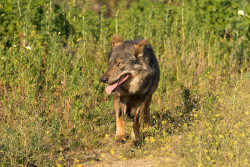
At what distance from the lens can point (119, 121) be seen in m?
6.33

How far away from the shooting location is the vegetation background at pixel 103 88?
17.0 ft

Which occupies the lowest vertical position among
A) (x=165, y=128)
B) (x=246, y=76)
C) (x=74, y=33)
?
(x=165, y=128)

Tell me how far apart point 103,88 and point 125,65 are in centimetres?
174

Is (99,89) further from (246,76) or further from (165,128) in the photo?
(246,76)

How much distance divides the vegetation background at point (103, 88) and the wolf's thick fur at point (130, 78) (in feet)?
1.24

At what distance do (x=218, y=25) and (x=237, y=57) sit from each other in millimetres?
1024

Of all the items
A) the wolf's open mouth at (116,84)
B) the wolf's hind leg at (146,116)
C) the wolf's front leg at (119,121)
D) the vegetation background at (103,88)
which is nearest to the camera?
the vegetation background at (103,88)

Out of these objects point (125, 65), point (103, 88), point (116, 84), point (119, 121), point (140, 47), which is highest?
point (140, 47)

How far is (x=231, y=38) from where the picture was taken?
380 inches

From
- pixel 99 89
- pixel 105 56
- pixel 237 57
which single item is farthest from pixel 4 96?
pixel 237 57

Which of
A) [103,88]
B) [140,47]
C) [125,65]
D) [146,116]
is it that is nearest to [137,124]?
[146,116]

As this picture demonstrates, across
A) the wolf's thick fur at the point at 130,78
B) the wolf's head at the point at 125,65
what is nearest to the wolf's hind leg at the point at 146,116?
the wolf's thick fur at the point at 130,78

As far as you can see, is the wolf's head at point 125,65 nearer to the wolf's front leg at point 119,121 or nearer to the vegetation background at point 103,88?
the wolf's front leg at point 119,121

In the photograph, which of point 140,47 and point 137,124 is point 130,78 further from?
point 137,124
